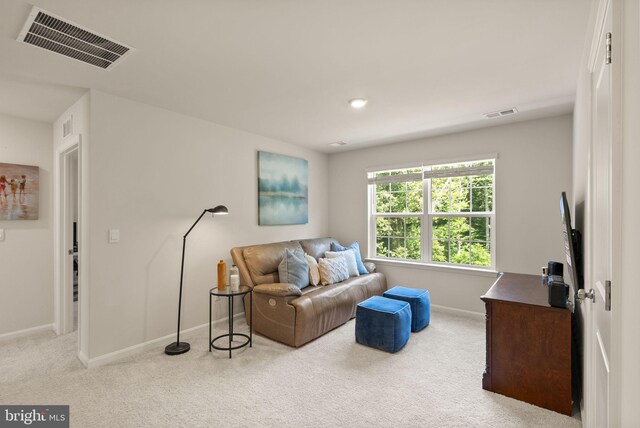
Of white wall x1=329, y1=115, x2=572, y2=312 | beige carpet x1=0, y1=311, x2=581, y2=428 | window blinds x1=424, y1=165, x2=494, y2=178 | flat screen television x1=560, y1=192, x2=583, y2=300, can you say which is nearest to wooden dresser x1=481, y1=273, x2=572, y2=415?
beige carpet x1=0, y1=311, x2=581, y2=428

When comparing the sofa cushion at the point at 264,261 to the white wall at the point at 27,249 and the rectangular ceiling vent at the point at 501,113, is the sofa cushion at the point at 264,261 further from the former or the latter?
the rectangular ceiling vent at the point at 501,113

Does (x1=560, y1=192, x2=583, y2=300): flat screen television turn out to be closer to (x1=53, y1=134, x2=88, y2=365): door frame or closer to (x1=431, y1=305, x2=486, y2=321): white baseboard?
(x1=431, y1=305, x2=486, y2=321): white baseboard

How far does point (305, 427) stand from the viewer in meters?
1.99

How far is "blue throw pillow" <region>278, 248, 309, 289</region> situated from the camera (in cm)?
364

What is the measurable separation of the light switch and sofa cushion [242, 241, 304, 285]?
1.30 metres

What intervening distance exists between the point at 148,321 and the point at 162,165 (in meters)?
1.57

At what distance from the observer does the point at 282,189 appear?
4539 millimetres

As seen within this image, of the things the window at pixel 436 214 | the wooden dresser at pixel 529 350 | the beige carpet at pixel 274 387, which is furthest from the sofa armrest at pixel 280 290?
the window at pixel 436 214

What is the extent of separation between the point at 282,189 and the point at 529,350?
336 cm

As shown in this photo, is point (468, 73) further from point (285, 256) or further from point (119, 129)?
point (119, 129)

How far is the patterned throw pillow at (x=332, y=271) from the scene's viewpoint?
12.9 feet

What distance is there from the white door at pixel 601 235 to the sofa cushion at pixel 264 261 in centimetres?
289

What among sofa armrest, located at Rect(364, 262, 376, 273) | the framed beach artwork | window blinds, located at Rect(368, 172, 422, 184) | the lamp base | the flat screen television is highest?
window blinds, located at Rect(368, 172, 422, 184)

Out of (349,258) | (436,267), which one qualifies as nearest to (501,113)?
(436,267)
